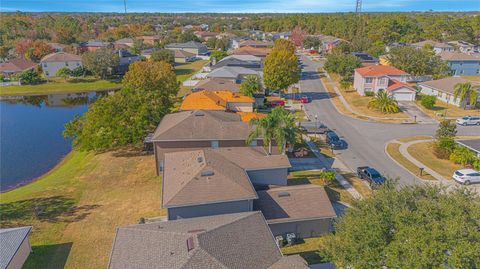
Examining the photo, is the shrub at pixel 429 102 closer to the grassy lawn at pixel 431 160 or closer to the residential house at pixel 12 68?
the grassy lawn at pixel 431 160

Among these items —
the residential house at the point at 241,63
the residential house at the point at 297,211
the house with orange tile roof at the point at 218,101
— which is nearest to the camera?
the residential house at the point at 297,211

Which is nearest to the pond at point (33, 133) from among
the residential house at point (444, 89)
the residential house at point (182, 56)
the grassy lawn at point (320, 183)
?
the grassy lawn at point (320, 183)

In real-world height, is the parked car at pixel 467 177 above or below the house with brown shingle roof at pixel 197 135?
below

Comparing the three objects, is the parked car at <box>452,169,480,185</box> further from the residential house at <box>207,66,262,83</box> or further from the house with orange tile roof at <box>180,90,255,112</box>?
the residential house at <box>207,66,262,83</box>

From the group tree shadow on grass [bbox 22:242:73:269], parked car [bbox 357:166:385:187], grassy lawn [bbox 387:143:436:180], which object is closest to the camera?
tree shadow on grass [bbox 22:242:73:269]

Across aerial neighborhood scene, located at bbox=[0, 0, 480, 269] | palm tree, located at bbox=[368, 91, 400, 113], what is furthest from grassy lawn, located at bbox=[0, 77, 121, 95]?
palm tree, located at bbox=[368, 91, 400, 113]

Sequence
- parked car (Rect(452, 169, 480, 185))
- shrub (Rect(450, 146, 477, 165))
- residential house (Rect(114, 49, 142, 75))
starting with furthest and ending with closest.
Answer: residential house (Rect(114, 49, 142, 75)), shrub (Rect(450, 146, 477, 165)), parked car (Rect(452, 169, 480, 185))

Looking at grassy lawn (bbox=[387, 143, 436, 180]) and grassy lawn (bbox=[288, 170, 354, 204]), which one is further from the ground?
grassy lawn (bbox=[387, 143, 436, 180])
